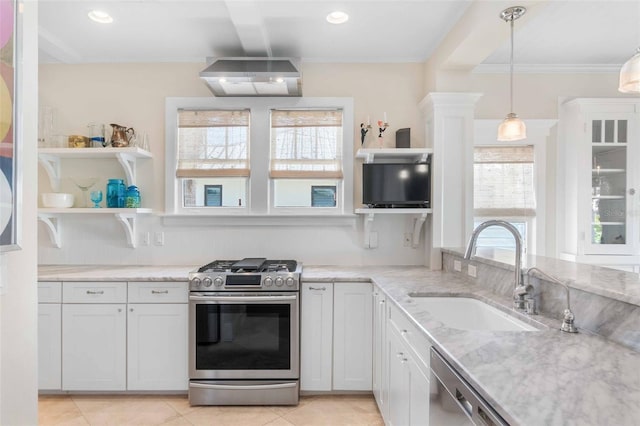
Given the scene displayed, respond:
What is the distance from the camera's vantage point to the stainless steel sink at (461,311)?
6.09 feet

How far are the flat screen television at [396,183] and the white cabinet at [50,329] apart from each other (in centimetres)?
241

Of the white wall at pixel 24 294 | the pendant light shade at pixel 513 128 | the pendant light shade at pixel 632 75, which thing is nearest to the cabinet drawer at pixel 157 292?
the white wall at pixel 24 294

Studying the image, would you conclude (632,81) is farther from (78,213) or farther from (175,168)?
(78,213)

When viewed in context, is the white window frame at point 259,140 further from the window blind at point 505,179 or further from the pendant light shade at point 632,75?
the pendant light shade at point 632,75

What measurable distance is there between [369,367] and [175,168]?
7.53 feet

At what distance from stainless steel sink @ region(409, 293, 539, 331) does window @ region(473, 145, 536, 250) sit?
59.8 inches

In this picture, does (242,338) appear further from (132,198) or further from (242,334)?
(132,198)

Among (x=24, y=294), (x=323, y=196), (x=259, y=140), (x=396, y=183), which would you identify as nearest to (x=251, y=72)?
(x=259, y=140)

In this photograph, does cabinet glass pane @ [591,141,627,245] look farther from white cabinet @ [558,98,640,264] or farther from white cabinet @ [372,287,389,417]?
white cabinet @ [372,287,389,417]

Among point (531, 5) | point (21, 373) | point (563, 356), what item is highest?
point (531, 5)

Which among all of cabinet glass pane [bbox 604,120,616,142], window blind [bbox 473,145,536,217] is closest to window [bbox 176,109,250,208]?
window blind [bbox 473,145,536,217]

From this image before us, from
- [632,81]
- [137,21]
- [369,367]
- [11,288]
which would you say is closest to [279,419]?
[369,367]

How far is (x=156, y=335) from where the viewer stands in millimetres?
2578

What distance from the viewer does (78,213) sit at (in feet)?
9.90
